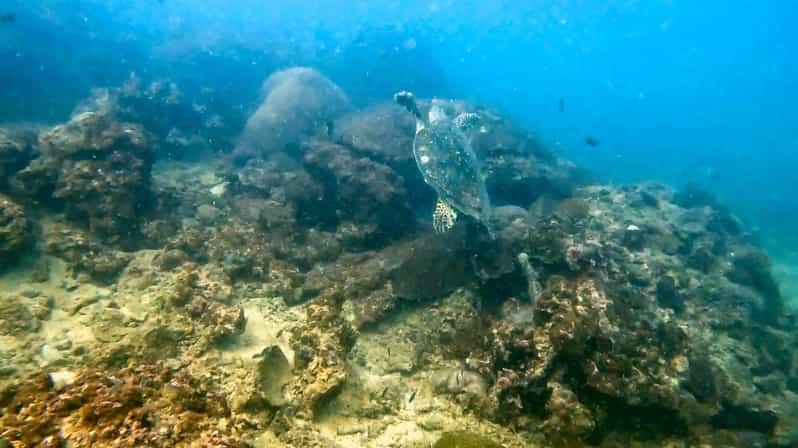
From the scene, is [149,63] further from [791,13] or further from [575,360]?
[791,13]

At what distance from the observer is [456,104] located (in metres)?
16.8

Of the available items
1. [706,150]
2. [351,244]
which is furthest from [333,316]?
[706,150]

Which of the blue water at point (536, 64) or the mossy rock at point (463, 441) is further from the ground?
the blue water at point (536, 64)

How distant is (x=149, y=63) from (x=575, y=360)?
3134 cm

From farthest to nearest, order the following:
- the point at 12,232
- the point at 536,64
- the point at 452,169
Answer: the point at 536,64, the point at 452,169, the point at 12,232

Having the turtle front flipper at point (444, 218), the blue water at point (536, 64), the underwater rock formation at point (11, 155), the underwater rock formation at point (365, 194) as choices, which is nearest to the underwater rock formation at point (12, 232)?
the underwater rock formation at point (11, 155)

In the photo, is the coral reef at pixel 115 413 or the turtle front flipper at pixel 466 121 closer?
the coral reef at pixel 115 413

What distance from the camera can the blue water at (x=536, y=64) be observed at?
23.2 m

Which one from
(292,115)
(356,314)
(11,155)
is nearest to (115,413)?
→ (356,314)

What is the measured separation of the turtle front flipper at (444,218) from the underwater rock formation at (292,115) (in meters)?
8.30

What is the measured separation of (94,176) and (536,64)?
17540 centimetres

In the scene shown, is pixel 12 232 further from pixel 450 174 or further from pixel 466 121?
pixel 466 121

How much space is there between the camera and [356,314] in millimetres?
6602

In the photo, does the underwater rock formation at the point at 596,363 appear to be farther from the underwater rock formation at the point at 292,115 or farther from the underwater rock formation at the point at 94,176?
the underwater rock formation at the point at 292,115
